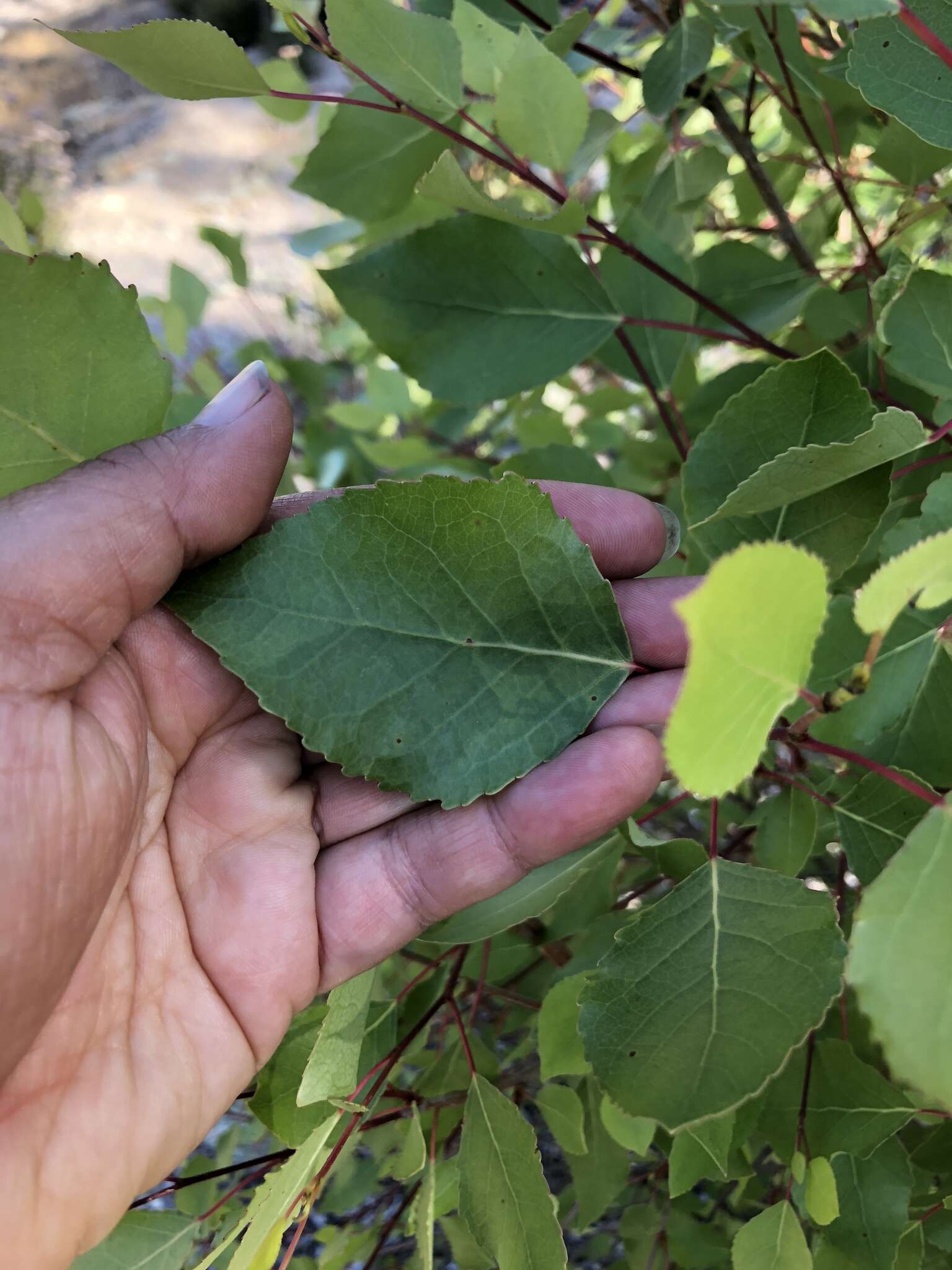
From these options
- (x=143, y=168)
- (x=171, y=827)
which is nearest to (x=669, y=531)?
(x=171, y=827)

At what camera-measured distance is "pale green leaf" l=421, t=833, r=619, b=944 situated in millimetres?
706

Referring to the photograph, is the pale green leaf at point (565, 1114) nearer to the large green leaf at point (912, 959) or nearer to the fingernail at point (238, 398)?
the large green leaf at point (912, 959)

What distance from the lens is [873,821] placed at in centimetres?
69

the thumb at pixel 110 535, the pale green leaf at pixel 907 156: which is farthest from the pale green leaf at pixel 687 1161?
the pale green leaf at pixel 907 156

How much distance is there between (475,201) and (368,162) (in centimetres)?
23

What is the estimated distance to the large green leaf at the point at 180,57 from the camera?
602 millimetres

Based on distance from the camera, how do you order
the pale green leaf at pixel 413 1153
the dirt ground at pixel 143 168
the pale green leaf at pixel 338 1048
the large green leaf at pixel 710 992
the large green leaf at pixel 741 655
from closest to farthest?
1. the large green leaf at pixel 741 655
2. the large green leaf at pixel 710 992
3. the pale green leaf at pixel 338 1048
4. the pale green leaf at pixel 413 1153
5. the dirt ground at pixel 143 168

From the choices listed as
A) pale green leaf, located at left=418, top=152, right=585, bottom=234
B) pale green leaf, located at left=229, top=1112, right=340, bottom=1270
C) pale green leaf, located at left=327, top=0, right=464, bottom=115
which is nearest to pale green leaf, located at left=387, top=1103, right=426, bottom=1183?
pale green leaf, located at left=229, top=1112, right=340, bottom=1270

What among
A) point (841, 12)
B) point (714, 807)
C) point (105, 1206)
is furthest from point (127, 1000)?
point (841, 12)

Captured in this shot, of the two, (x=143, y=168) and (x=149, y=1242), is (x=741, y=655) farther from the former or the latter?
(x=143, y=168)

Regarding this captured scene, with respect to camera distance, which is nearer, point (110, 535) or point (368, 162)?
point (110, 535)

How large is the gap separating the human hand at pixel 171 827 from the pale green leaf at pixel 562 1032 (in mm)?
101

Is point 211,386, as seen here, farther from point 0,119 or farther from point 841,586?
point 0,119

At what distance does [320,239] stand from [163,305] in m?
0.32
